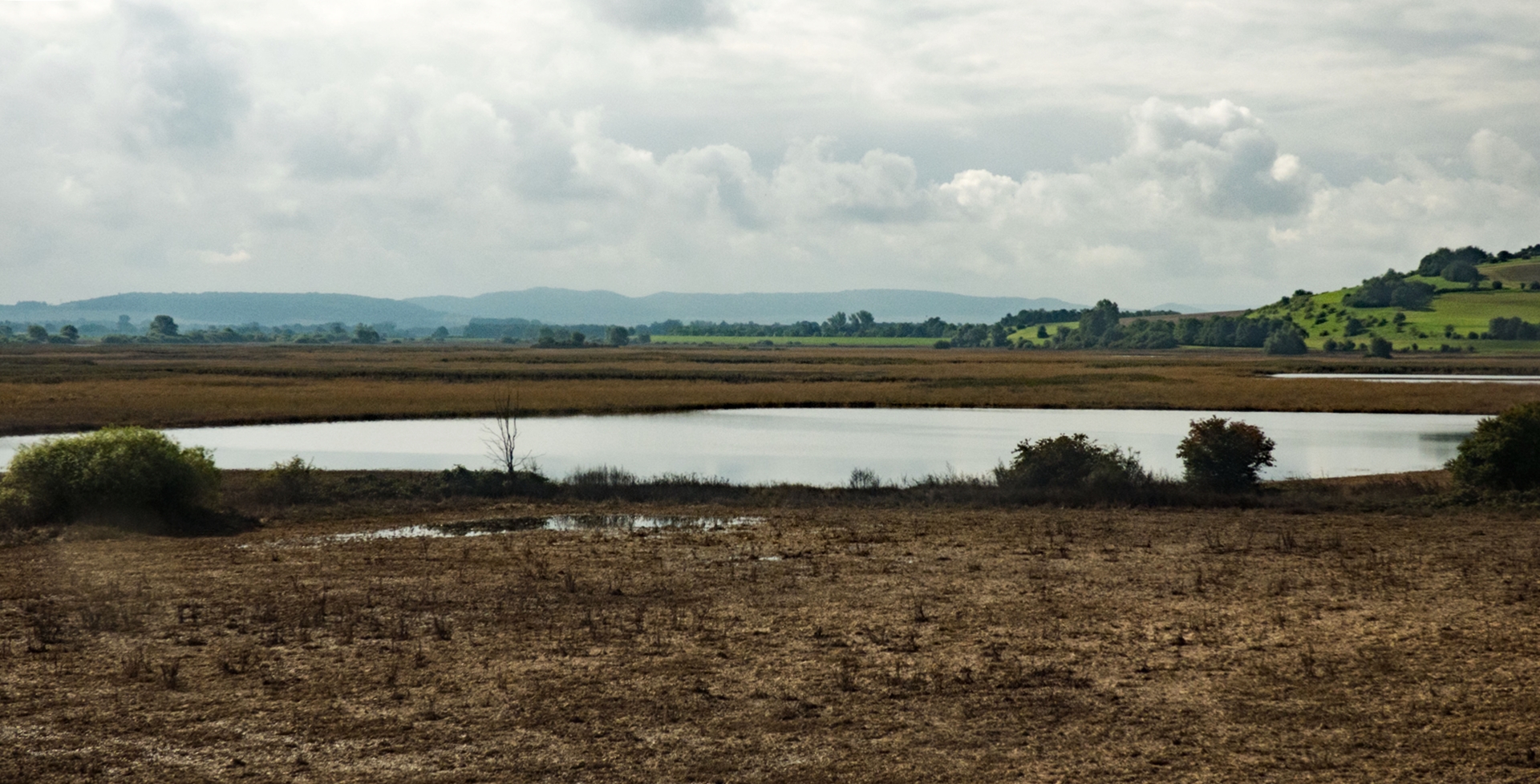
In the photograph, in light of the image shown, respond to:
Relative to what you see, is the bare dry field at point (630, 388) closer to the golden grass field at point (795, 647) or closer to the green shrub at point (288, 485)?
the green shrub at point (288, 485)

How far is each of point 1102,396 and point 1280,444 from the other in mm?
27688

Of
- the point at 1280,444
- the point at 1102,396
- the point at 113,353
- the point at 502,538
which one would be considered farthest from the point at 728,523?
the point at 113,353

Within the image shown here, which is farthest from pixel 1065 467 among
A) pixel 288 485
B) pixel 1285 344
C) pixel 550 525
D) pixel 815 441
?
pixel 1285 344

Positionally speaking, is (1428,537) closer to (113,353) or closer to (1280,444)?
(1280,444)

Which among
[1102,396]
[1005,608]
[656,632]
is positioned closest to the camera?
[656,632]

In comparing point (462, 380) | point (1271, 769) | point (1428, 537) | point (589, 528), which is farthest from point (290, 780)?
point (462, 380)

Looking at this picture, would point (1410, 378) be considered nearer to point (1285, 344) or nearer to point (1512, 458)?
point (1285, 344)

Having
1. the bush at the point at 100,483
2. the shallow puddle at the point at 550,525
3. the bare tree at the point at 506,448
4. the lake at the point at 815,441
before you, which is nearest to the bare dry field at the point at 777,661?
the shallow puddle at the point at 550,525

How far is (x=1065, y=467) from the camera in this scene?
1225 inches

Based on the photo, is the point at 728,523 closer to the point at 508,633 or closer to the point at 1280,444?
the point at 508,633

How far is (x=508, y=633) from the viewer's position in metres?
15.0

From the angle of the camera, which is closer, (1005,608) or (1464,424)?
(1005,608)

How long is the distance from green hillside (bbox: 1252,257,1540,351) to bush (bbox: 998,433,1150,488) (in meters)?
131

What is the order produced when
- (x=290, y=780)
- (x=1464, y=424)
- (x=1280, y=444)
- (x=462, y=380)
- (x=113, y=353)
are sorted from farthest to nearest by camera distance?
(x=113, y=353) < (x=462, y=380) < (x=1464, y=424) < (x=1280, y=444) < (x=290, y=780)
